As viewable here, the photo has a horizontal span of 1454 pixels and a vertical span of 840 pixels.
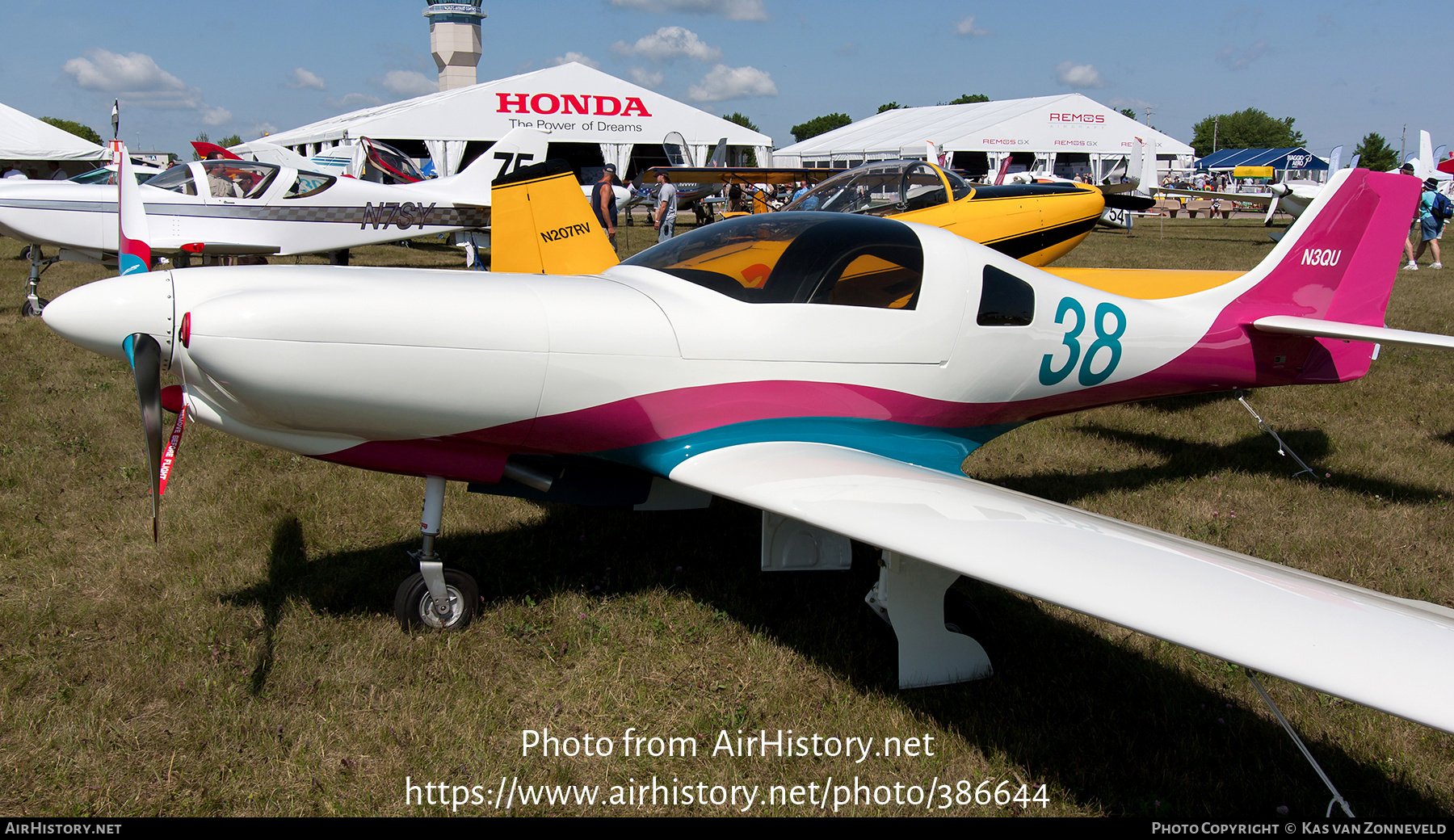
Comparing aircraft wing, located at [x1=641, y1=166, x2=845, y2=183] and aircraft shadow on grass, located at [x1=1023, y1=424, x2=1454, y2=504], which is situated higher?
aircraft wing, located at [x1=641, y1=166, x2=845, y2=183]

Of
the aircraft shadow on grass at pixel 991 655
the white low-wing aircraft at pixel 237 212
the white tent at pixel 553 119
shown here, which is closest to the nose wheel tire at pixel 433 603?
the aircraft shadow on grass at pixel 991 655

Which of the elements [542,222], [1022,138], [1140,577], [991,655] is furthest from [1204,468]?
[1022,138]

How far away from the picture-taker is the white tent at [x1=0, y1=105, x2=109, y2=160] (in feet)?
104

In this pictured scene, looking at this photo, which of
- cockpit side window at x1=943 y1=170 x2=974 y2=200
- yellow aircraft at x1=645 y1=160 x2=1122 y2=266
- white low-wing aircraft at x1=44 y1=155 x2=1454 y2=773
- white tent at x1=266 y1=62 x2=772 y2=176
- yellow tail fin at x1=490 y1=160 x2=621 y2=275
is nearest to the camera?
white low-wing aircraft at x1=44 y1=155 x2=1454 y2=773

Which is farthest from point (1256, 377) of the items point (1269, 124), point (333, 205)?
point (1269, 124)

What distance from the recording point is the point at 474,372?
3.20 m

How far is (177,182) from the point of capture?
12203 millimetres

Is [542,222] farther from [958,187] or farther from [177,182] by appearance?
[177,182]

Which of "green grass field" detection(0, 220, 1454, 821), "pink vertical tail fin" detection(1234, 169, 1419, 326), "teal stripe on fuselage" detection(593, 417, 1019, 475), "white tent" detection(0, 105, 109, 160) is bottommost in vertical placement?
"green grass field" detection(0, 220, 1454, 821)

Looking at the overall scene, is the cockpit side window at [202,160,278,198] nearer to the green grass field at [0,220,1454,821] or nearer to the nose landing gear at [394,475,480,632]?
A: the green grass field at [0,220,1454,821]

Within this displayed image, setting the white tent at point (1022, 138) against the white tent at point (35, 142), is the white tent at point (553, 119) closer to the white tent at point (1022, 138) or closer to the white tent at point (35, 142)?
the white tent at point (35, 142)

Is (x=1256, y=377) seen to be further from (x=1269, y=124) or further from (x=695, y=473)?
(x=1269, y=124)

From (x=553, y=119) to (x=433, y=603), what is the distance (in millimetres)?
38292

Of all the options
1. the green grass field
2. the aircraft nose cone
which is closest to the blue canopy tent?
the green grass field
